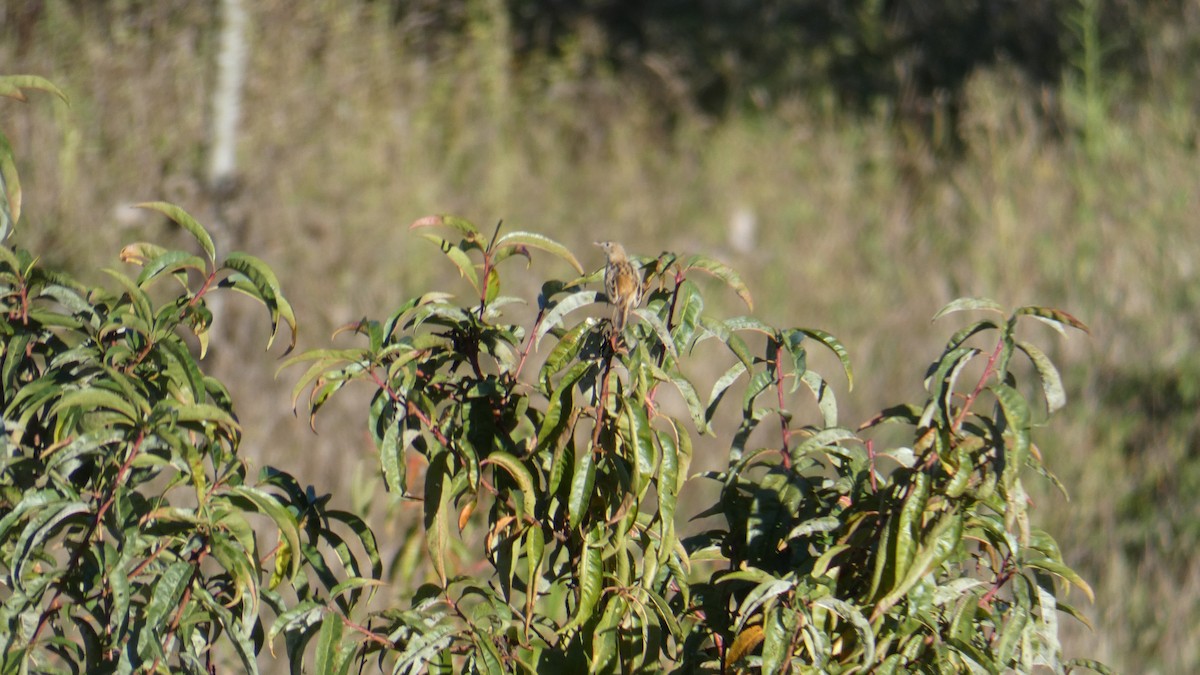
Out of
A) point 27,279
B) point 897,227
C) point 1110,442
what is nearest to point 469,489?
point 27,279

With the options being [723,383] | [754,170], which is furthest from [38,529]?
[754,170]

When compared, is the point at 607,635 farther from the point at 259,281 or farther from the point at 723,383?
the point at 259,281

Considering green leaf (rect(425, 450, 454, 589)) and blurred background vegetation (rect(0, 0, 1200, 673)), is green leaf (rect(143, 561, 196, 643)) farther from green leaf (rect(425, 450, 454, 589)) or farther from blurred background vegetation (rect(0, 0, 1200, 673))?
blurred background vegetation (rect(0, 0, 1200, 673))

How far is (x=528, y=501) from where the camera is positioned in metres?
1.34

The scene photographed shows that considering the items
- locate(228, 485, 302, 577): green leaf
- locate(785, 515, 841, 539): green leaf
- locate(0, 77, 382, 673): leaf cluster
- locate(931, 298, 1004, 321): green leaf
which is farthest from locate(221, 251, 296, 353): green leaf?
locate(931, 298, 1004, 321): green leaf

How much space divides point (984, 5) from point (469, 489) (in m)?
6.73

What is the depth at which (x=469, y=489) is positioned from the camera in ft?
4.50

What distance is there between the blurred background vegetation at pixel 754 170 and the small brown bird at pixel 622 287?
825 mm

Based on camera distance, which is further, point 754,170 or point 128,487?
point 754,170

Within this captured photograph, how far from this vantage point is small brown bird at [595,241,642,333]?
1.37m

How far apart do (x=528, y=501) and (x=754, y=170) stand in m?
5.46

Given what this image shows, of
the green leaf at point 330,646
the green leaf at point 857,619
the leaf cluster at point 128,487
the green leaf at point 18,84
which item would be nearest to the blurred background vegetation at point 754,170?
the leaf cluster at point 128,487

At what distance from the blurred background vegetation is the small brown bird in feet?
2.71

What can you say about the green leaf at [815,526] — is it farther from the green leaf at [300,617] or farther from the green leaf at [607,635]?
the green leaf at [300,617]
